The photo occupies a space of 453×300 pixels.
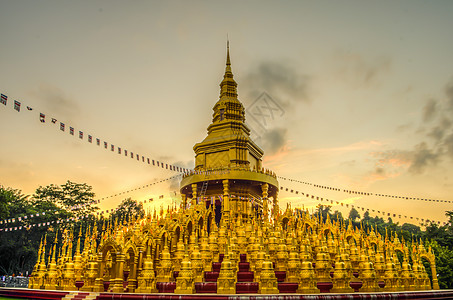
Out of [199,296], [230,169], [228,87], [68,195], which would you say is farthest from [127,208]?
[199,296]

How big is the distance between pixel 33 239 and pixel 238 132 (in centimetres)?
3060

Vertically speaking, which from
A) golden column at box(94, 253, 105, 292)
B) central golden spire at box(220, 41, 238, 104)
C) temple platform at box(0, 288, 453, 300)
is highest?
central golden spire at box(220, 41, 238, 104)

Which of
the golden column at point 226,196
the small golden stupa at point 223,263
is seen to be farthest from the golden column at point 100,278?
the golden column at point 226,196

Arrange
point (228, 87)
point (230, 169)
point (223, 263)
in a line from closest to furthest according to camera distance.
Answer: point (223, 263) → point (230, 169) → point (228, 87)

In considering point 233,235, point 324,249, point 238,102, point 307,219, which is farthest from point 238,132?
point 324,249

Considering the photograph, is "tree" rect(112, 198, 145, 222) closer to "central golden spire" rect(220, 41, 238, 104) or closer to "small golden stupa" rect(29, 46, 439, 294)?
"central golden spire" rect(220, 41, 238, 104)

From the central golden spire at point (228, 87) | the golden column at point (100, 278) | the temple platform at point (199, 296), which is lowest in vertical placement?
the temple platform at point (199, 296)

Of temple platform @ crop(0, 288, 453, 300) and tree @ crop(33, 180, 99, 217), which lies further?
tree @ crop(33, 180, 99, 217)

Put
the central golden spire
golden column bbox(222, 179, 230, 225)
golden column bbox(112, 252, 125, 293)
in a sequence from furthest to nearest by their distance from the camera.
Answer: the central golden spire
golden column bbox(222, 179, 230, 225)
golden column bbox(112, 252, 125, 293)

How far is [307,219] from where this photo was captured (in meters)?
24.4

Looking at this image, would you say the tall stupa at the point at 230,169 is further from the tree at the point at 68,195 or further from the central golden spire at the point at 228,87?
the tree at the point at 68,195

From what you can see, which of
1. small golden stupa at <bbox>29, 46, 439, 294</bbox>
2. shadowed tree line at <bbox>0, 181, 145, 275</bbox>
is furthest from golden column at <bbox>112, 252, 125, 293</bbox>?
shadowed tree line at <bbox>0, 181, 145, 275</bbox>

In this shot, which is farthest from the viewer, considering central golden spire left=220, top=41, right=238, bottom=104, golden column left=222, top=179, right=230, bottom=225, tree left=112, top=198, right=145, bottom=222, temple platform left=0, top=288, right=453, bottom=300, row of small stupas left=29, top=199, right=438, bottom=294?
tree left=112, top=198, right=145, bottom=222

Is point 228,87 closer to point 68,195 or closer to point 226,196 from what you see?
point 226,196
